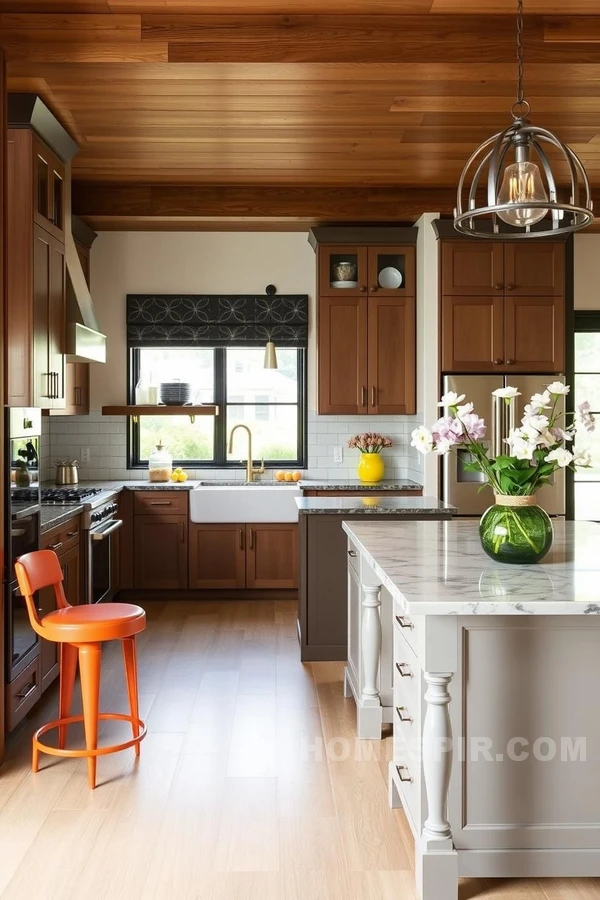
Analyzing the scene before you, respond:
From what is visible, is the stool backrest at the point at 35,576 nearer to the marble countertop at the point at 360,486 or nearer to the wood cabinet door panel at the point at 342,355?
the marble countertop at the point at 360,486

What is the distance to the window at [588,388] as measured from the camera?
6.98 m

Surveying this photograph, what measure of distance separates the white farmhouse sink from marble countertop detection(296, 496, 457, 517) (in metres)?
1.59

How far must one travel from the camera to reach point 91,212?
20.1 ft

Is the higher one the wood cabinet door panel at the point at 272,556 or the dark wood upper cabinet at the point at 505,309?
the dark wood upper cabinet at the point at 505,309

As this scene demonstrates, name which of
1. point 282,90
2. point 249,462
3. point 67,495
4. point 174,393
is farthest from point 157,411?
point 282,90

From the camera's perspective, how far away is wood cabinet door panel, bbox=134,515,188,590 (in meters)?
6.46

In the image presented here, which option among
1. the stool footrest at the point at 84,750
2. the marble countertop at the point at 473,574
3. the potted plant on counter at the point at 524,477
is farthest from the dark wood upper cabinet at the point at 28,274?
the potted plant on counter at the point at 524,477

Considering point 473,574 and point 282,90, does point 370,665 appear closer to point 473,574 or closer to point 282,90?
point 473,574

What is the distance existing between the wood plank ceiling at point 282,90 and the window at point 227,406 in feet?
4.25

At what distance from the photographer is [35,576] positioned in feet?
11.3

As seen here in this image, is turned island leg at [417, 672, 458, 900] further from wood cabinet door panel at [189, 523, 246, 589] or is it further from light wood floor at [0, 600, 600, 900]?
wood cabinet door panel at [189, 523, 246, 589]

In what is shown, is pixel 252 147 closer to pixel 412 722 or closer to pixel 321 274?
pixel 321 274

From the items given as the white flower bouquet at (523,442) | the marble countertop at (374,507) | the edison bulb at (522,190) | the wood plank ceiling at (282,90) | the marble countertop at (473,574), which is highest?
the wood plank ceiling at (282,90)

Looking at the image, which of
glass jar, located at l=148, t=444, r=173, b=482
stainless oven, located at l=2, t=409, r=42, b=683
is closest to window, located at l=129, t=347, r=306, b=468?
glass jar, located at l=148, t=444, r=173, b=482
